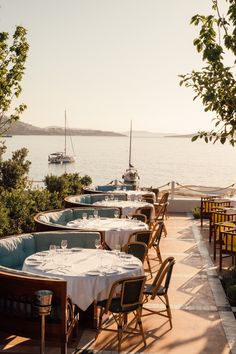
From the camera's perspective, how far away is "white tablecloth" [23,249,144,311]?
566cm

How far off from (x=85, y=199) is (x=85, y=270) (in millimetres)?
7099

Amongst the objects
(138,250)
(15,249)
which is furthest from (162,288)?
(15,249)

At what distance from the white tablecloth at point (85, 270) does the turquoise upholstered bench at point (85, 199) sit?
5.18 meters

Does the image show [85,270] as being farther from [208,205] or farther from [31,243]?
[208,205]

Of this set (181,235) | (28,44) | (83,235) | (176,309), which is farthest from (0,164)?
(176,309)

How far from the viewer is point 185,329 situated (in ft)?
20.5

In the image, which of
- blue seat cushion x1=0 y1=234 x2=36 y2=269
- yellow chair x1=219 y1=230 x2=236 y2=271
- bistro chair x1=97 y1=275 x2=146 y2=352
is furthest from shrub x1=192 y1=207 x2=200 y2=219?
bistro chair x1=97 y1=275 x2=146 y2=352

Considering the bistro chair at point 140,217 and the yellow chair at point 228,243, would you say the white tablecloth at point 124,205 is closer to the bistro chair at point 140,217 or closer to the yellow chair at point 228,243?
the bistro chair at point 140,217

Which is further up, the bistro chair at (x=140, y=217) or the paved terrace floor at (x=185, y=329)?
the bistro chair at (x=140, y=217)

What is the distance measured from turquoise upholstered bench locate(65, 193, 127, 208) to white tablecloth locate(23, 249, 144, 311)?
518 centimetres

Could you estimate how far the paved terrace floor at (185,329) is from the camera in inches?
222

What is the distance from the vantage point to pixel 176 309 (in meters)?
7.02

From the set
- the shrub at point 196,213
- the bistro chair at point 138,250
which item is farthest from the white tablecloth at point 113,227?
the shrub at point 196,213

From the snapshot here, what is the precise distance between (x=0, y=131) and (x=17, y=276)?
815 centimetres
